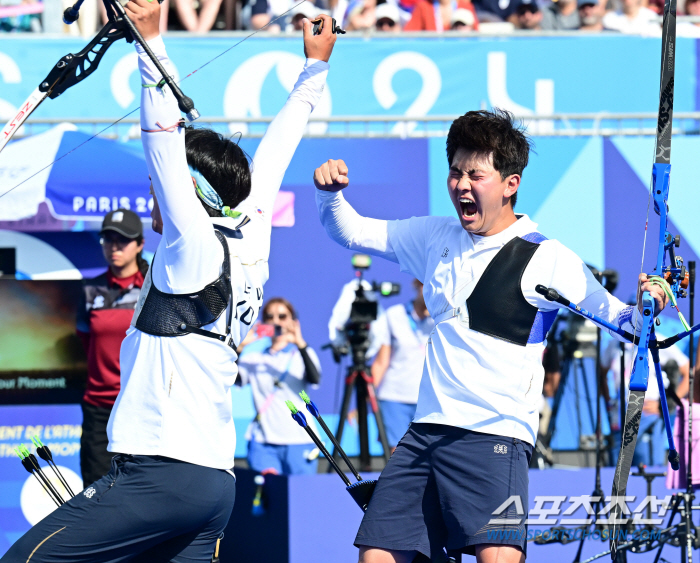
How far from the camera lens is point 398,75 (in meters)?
6.55

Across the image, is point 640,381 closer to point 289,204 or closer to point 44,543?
point 44,543

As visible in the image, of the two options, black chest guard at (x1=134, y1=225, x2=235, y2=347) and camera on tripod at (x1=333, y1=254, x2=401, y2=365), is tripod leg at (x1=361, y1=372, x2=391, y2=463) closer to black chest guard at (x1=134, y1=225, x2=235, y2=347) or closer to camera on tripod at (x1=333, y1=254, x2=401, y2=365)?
camera on tripod at (x1=333, y1=254, x2=401, y2=365)

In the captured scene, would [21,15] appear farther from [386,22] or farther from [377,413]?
[377,413]

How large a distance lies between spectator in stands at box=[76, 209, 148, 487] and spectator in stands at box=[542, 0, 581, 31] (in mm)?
4768

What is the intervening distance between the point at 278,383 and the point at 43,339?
4.99 feet

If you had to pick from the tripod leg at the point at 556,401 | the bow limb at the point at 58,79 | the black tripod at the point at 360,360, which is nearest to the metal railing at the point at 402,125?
the black tripod at the point at 360,360

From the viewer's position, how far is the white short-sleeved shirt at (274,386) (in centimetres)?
553

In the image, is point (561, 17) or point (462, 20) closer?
point (462, 20)

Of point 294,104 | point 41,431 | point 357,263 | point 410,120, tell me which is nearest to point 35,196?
point 41,431

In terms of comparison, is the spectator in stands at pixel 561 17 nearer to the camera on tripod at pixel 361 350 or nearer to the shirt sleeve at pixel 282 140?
the camera on tripod at pixel 361 350

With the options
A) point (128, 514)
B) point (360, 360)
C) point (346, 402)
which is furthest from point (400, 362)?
point (128, 514)

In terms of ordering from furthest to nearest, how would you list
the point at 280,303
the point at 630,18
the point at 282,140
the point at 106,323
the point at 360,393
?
the point at 630,18, the point at 280,303, the point at 360,393, the point at 106,323, the point at 282,140

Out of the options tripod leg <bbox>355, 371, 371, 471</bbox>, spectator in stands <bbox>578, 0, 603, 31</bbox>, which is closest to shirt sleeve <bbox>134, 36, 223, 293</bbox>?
tripod leg <bbox>355, 371, 371, 471</bbox>

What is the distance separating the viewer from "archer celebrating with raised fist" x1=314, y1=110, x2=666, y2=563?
2424 millimetres
